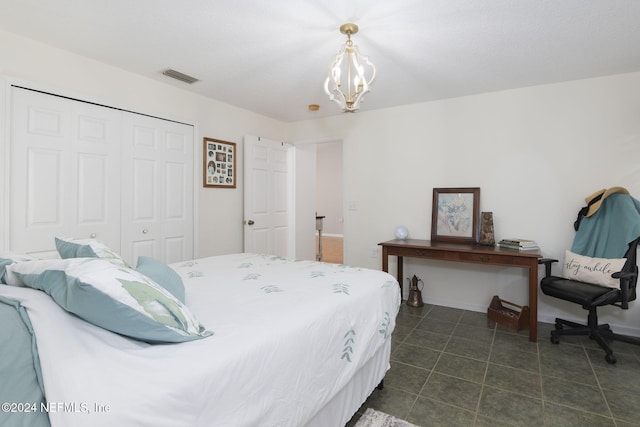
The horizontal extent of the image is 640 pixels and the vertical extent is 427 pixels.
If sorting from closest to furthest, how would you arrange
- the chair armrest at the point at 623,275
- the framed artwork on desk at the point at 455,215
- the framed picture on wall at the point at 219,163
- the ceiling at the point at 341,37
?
the ceiling at the point at 341,37
the chair armrest at the point at 623,275
the framed artwork on desk at the point at 455,215
the framed picture on wall at the point at 219,163

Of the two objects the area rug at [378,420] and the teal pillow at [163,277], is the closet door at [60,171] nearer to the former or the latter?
the teal pillow at [163,277]

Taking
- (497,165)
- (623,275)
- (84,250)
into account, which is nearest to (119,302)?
(84,250)

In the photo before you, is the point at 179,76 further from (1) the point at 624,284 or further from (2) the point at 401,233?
(1) the point at 624,284

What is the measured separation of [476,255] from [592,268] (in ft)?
3.04

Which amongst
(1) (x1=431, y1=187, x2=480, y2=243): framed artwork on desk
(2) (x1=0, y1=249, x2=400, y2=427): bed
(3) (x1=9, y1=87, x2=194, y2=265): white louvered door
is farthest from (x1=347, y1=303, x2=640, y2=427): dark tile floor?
(3) (x1=9, y1=87, x2=194, y2=265): white louvered door

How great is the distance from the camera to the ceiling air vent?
300 cm

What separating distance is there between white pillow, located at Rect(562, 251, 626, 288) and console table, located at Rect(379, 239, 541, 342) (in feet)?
1.09

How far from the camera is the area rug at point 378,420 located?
175 cm

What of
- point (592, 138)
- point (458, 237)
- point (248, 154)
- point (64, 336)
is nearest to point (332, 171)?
point (248, 154)

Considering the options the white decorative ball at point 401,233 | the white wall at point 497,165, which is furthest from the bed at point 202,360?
the white wall at point 497,165

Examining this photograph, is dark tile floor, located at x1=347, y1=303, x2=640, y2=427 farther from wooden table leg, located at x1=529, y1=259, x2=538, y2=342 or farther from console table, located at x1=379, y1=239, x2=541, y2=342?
console table, located at x1=379, y1=239, x2=541, y2=342

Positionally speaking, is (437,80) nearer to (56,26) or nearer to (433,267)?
(433,267)

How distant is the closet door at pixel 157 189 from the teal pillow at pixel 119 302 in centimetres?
217

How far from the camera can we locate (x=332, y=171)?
9.70 meters
